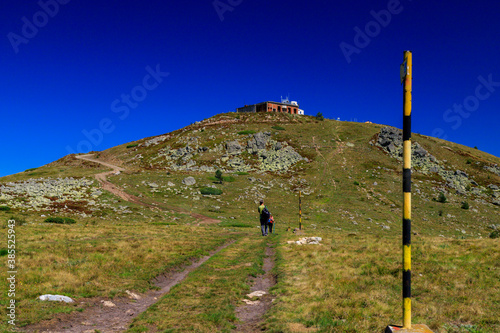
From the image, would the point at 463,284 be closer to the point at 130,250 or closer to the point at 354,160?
the point at 130,250

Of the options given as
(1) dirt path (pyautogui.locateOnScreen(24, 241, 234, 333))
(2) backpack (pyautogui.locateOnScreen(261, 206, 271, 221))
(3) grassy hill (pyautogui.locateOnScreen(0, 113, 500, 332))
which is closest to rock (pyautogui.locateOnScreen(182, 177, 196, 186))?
(3) grassy hill (pyautogui.locateOnScreen(0, 113, 500, 332))

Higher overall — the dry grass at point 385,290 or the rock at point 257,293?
the dry grass at point 385,290

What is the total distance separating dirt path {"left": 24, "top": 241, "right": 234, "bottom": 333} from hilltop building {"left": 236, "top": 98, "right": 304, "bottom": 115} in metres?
127

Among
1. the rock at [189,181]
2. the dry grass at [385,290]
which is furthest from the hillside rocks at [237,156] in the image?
the dry grass at [385,290]

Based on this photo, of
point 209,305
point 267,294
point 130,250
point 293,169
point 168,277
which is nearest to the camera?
point 209,305

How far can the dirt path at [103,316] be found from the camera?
27.9 ft

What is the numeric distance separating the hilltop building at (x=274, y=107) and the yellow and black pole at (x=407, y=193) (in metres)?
130

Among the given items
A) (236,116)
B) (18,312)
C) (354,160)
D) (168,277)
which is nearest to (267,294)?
(168,277)

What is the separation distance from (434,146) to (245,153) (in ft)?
185

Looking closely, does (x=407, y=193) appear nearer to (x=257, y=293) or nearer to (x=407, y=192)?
(x=407, y=192)

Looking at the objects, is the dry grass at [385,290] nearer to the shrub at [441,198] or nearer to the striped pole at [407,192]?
the striped pole at [407,192]

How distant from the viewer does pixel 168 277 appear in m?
14.4

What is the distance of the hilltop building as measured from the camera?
13550 cm

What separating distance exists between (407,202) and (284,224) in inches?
1396
